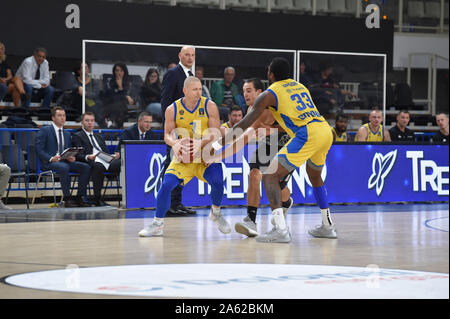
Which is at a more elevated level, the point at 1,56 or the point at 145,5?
the point at 145,5

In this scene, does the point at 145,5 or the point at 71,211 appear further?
the point at 145,5

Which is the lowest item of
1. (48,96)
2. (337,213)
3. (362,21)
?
(337,213)

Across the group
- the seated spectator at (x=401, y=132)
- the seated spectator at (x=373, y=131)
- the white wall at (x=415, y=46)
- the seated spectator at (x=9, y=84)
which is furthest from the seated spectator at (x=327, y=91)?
the white wall at (x=415, y=46)

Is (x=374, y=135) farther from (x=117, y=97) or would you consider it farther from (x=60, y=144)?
(x=60, y=144)

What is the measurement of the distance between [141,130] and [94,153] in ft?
3.26

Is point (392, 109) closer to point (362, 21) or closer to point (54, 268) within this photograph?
point (362, 21)

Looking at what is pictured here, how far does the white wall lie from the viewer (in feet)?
72.1

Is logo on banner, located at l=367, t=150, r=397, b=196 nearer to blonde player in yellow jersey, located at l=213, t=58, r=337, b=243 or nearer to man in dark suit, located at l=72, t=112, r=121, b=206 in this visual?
man in dark suit, located at l=72, t=112, r=121, b=206

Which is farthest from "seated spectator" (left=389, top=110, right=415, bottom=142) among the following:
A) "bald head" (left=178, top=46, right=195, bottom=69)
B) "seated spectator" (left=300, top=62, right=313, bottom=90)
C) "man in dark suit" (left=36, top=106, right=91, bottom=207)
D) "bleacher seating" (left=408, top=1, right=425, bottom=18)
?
"bleacher seating" (left=408, top=1, right=425, bottom=18)

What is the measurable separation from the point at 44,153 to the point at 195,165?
4347 millimetres

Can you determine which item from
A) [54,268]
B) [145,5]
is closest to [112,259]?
[54,268]

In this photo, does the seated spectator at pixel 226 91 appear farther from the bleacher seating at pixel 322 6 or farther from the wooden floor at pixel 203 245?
the bleacher seating at pixel 322 6

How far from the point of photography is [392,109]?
21.0m

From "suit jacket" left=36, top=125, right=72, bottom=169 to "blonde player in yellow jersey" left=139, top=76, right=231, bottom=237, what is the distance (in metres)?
3.98
